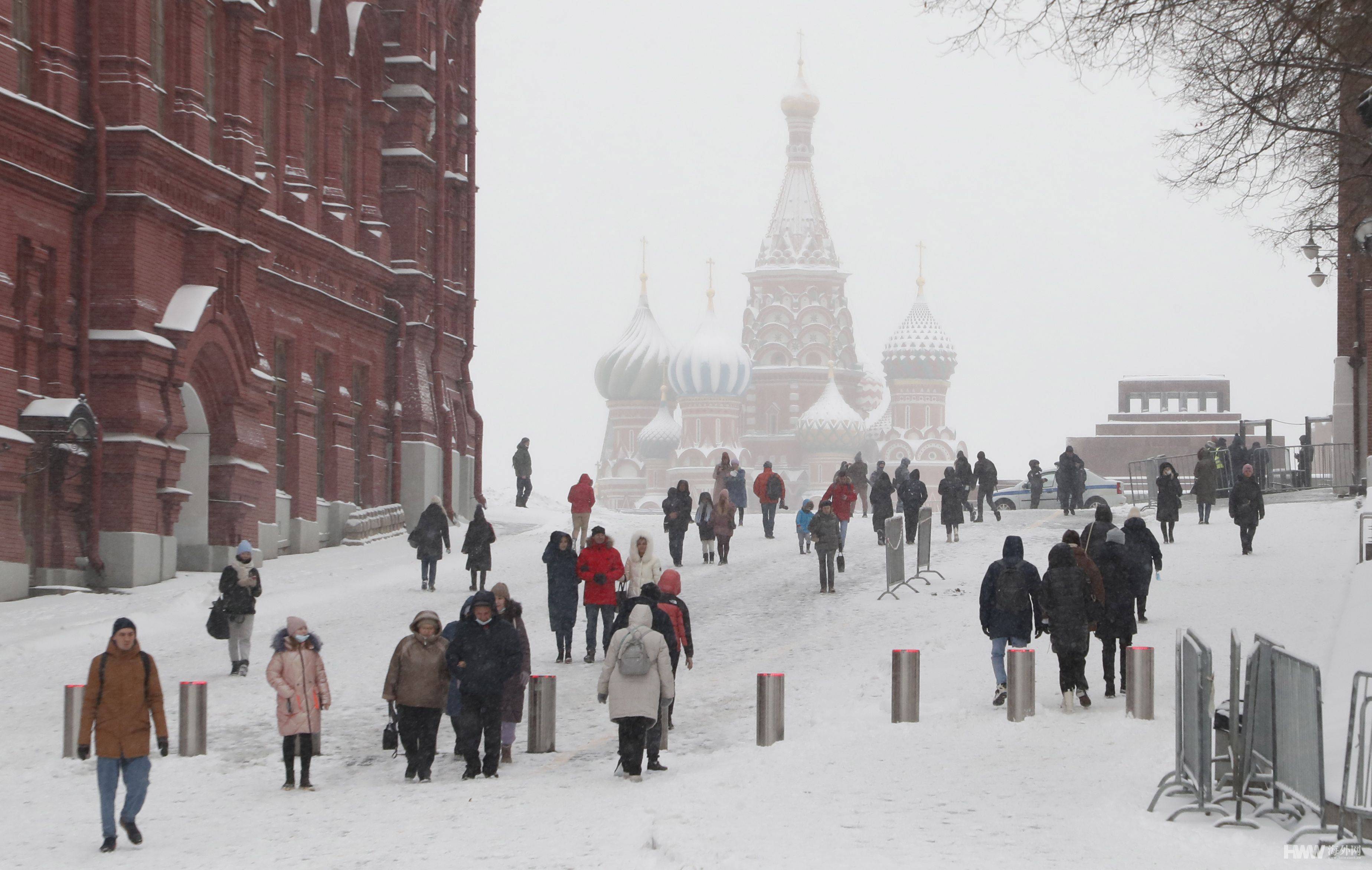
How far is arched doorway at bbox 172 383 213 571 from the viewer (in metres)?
30.7

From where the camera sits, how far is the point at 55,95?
27.0m

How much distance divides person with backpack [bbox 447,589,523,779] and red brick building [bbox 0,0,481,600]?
43.7ft

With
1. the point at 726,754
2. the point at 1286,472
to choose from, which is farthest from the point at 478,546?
the point at 1286,472

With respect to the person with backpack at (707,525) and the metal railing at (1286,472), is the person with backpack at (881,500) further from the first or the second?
the metal railing at (1286,472)

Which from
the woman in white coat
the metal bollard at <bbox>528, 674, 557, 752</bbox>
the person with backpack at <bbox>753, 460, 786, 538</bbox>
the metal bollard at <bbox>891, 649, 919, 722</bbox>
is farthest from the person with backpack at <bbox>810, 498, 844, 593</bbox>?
the metal bollard at <bbox>528, 674, 557, 752</bbox>

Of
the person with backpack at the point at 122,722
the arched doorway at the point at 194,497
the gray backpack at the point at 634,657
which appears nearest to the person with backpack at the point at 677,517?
the arched doorway at the point at 194,497

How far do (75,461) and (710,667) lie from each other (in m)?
11.3

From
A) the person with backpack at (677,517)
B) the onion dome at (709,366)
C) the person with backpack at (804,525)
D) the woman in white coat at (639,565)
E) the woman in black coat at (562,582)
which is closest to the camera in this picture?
the woman in black coat at (562,582)

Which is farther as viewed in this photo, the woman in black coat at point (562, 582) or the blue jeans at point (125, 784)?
the woman in black coat at point (562, 582)

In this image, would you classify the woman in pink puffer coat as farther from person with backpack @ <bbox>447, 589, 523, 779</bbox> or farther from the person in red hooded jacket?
the person in red hooded jacket

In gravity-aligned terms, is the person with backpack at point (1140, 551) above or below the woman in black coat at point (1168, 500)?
below

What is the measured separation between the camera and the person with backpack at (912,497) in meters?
31.6

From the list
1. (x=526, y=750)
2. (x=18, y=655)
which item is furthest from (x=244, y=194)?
(x=526, y=750)

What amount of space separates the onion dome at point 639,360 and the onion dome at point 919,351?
16205 millimetres
